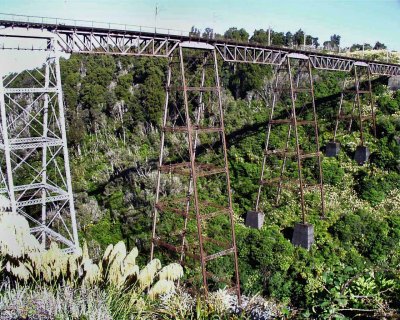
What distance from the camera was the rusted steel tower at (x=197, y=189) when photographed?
12578 millimetres

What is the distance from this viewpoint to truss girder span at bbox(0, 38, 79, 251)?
11195 mm

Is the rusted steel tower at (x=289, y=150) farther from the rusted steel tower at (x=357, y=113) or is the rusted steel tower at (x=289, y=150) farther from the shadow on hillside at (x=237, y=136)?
the rusted steel tower at (x=357, y=113)

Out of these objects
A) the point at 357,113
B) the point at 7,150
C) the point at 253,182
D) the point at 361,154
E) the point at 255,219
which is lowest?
the point at 255,219

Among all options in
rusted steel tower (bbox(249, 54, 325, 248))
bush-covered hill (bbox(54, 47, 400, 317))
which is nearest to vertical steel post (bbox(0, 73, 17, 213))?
bush-covered hill (bbox(54, 47, 400, 317))

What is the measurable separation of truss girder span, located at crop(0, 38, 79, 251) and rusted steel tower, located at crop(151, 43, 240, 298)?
289 cm

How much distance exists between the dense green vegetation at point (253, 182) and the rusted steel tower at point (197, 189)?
745 mm

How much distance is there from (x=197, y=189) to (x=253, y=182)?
9.20ft

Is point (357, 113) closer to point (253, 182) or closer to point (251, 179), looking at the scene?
point (251, 179)

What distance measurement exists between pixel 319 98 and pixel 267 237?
14779 mm

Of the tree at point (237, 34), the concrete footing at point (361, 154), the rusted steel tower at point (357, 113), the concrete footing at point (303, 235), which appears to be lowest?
the concrete footing at point (303, 235)

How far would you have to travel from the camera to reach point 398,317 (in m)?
3.60

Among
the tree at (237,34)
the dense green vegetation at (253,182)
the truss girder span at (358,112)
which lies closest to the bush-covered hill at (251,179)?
the dense green vegetation at (253,182)

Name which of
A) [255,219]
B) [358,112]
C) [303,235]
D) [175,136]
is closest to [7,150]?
[255,219]

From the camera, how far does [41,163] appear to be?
22766 millimetres
